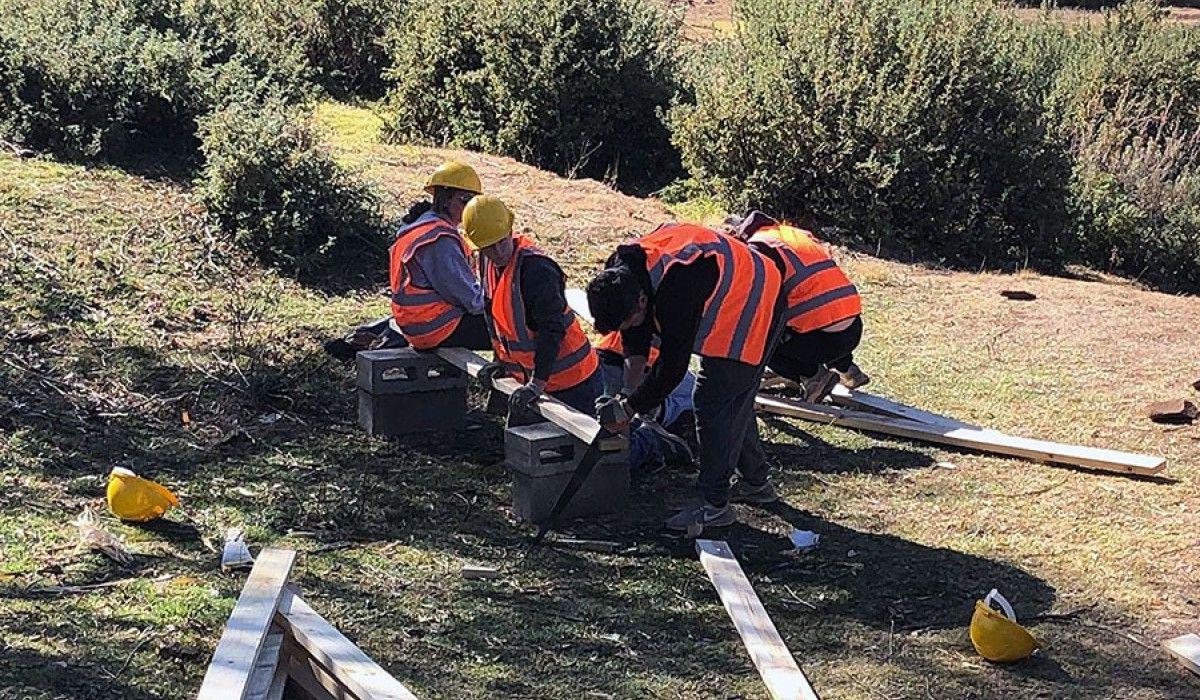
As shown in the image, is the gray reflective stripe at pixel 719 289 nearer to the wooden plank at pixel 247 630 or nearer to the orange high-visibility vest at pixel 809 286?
the orange high-visibility vest at pixel 809 286

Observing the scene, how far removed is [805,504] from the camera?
662 centimetres

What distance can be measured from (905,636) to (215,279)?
18.8 feet

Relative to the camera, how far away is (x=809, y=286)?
6.31m

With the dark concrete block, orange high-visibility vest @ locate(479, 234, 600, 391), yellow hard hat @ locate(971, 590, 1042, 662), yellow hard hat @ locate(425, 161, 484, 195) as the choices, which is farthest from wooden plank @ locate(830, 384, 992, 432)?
yellow hard hat @ locate(971, 590, 1042, 662)

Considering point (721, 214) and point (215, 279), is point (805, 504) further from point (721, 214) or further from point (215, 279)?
Result: point (721, 214)

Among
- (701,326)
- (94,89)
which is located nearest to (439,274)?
(701,326)

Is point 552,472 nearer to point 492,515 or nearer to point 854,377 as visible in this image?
point 492,515

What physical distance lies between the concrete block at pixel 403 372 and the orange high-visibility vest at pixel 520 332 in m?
0.63

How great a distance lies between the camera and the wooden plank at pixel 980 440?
272 inches

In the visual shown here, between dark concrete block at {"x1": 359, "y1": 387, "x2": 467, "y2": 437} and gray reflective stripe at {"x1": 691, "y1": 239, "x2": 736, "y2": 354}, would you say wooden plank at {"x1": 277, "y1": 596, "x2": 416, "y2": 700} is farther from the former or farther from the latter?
dark concrete block at {"x1": 359, "y1": 387, "x2": 467, "y2": 437}

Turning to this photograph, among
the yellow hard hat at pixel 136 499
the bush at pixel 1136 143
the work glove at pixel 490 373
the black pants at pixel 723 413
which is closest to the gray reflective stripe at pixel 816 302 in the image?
the black pants at pixel 723 413

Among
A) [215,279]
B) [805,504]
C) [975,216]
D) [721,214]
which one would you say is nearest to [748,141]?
[721,214]

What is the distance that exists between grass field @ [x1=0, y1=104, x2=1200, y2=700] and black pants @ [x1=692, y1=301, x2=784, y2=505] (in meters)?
0.27

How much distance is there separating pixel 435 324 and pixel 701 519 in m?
1.88
